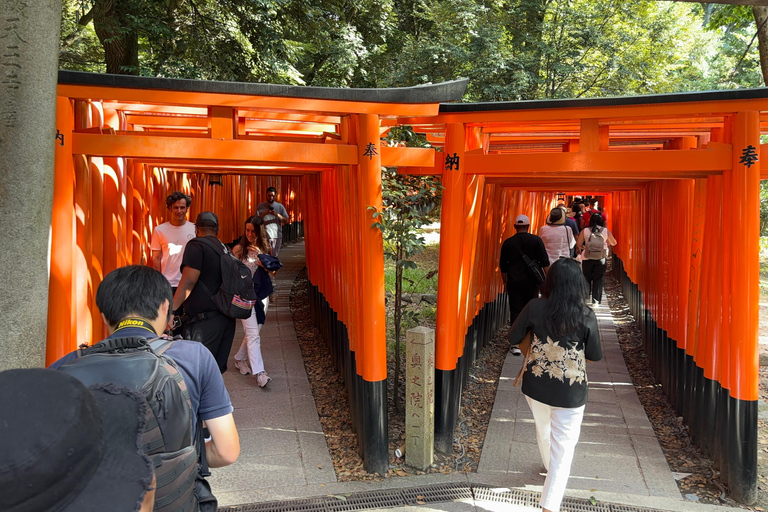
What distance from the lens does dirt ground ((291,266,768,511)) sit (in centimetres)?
456

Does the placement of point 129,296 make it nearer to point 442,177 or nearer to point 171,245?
point 442,177

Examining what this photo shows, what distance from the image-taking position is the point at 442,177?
4832 millimetres

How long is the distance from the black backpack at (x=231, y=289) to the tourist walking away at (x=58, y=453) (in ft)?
10.7

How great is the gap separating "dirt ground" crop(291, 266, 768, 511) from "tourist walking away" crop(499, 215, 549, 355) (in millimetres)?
890

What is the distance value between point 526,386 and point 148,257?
210 inches

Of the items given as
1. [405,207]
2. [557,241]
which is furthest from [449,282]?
[557,241]

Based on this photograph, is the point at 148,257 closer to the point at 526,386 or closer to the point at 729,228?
the point at 526,386

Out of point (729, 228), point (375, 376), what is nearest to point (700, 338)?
point (729, 228)

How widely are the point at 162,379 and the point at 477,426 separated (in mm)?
4387

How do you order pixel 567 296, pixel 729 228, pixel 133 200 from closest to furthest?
pixel 567 296 < pixel 729 228 < pixel 133 200

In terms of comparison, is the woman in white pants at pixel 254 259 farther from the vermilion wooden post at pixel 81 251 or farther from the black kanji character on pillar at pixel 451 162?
the black kanji character on pillar at pixel 451 162

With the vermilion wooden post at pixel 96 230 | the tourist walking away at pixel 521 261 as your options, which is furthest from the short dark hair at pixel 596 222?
the vermilion wooden post at pixel 96 230

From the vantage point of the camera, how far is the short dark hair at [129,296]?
6.41 feet

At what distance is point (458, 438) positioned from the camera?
5.29 meters
